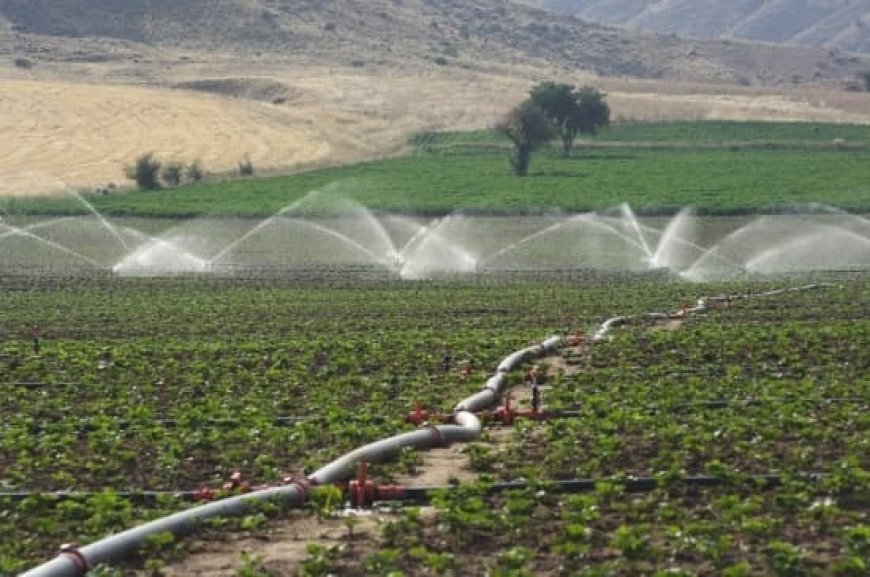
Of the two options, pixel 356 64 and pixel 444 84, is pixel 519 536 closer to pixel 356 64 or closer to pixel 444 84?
pixel 444 84

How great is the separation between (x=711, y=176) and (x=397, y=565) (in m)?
83.8

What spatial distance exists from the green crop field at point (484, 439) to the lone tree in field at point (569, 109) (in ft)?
252

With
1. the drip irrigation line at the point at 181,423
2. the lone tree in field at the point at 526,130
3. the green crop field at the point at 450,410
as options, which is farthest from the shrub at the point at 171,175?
the drip irrigation line at the point at 181,423

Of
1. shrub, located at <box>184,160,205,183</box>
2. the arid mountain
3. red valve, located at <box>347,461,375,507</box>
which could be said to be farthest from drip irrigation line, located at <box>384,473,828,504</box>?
the arid mountain

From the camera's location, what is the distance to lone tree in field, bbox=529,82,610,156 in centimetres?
11494

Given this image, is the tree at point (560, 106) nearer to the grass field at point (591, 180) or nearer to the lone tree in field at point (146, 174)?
the grass field at point (591, 180)

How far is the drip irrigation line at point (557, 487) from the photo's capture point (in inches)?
613

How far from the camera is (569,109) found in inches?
4567

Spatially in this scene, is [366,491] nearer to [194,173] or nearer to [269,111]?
[194,173]

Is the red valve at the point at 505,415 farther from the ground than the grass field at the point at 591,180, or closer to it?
closer to it

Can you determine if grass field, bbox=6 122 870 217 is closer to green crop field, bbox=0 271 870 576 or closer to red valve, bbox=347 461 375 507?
green crop field, bbox=0 271 870 576

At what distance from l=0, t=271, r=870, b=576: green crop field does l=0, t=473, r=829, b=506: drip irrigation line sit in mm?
64

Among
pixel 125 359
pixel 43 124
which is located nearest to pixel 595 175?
pixel 43 124

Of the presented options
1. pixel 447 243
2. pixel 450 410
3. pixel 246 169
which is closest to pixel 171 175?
pixel 246 169
